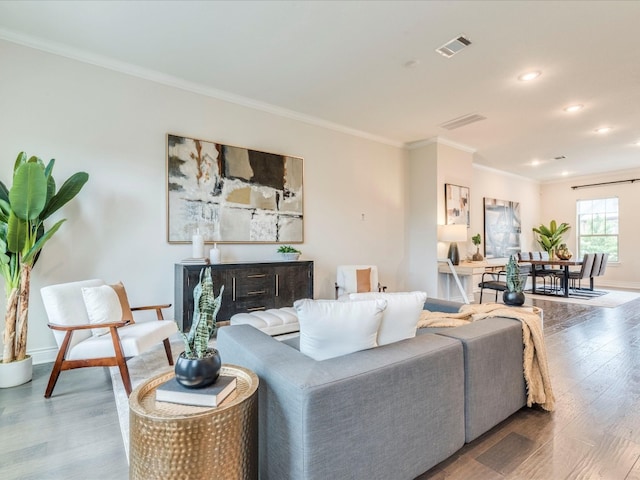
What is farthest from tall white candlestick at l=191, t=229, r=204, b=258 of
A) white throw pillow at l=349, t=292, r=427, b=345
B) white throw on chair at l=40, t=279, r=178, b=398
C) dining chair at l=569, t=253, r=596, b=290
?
dining chair at l=569, t=253, r=596, b=290

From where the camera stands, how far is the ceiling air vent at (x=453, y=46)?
305 cm

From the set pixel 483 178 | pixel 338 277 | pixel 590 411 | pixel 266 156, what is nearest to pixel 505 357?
pixel 590 411

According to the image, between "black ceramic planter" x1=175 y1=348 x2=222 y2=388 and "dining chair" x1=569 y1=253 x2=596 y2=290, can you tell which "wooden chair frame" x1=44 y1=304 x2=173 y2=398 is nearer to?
"black ceramic planter" x1=175 y1=348 x2=222 y2=388

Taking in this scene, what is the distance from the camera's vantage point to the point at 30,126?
3105 millimetres

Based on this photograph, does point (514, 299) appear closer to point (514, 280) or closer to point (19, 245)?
point (514, 280)

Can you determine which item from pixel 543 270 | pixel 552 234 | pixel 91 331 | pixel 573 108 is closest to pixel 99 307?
pixel 91 331

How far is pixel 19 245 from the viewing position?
8.57ft

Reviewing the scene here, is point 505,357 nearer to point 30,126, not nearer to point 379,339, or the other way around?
point 379,339

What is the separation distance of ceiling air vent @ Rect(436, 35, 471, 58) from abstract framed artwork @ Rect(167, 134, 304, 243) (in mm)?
2354

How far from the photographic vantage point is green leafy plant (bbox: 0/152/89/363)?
2527mm

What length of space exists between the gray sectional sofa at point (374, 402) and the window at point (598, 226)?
9.33m

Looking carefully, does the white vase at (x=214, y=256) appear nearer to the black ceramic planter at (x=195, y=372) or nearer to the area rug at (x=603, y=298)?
the black ceramic planter at (x=195, y=372)

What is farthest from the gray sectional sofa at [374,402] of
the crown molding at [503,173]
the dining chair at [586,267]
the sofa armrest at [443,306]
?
the crown molding at [503,173]

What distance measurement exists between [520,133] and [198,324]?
6.26m
